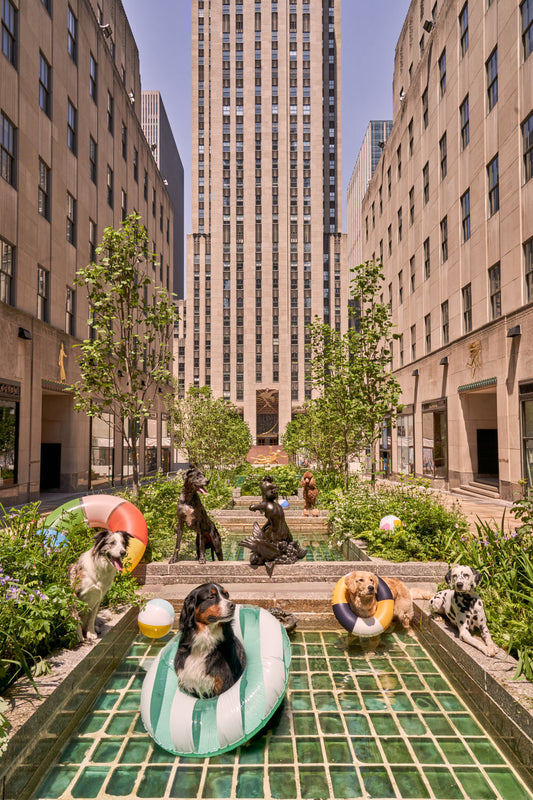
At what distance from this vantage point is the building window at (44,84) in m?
20.1

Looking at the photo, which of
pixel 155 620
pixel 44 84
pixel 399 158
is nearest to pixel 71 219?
pixel 44 84

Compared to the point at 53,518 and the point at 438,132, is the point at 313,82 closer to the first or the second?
the point at 438,132

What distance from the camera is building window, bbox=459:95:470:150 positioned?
23516 mm

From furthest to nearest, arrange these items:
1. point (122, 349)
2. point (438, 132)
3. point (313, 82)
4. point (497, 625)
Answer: point (313, 82)
point (438, 132)
point (122, 349)
point (497, 625)

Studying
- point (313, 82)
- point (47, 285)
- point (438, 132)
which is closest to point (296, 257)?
point (313, 82)

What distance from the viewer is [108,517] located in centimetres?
802

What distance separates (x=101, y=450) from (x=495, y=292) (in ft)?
68.2

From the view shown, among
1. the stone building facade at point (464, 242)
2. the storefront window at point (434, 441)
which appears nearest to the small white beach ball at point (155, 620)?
the stone building facade at point (464, 242)

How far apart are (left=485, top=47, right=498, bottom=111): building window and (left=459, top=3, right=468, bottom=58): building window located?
354cm

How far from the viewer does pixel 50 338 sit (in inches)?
809

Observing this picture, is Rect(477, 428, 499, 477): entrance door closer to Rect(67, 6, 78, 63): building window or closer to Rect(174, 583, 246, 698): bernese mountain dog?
Rect(174, 583, 246, 698): bernese mountain dog

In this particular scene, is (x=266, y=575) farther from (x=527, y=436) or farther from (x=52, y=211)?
(x=52, y=211)

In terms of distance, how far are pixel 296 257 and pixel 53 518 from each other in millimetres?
84533

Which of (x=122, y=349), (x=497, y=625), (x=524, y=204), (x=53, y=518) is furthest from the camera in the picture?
(x=524, y=204)
